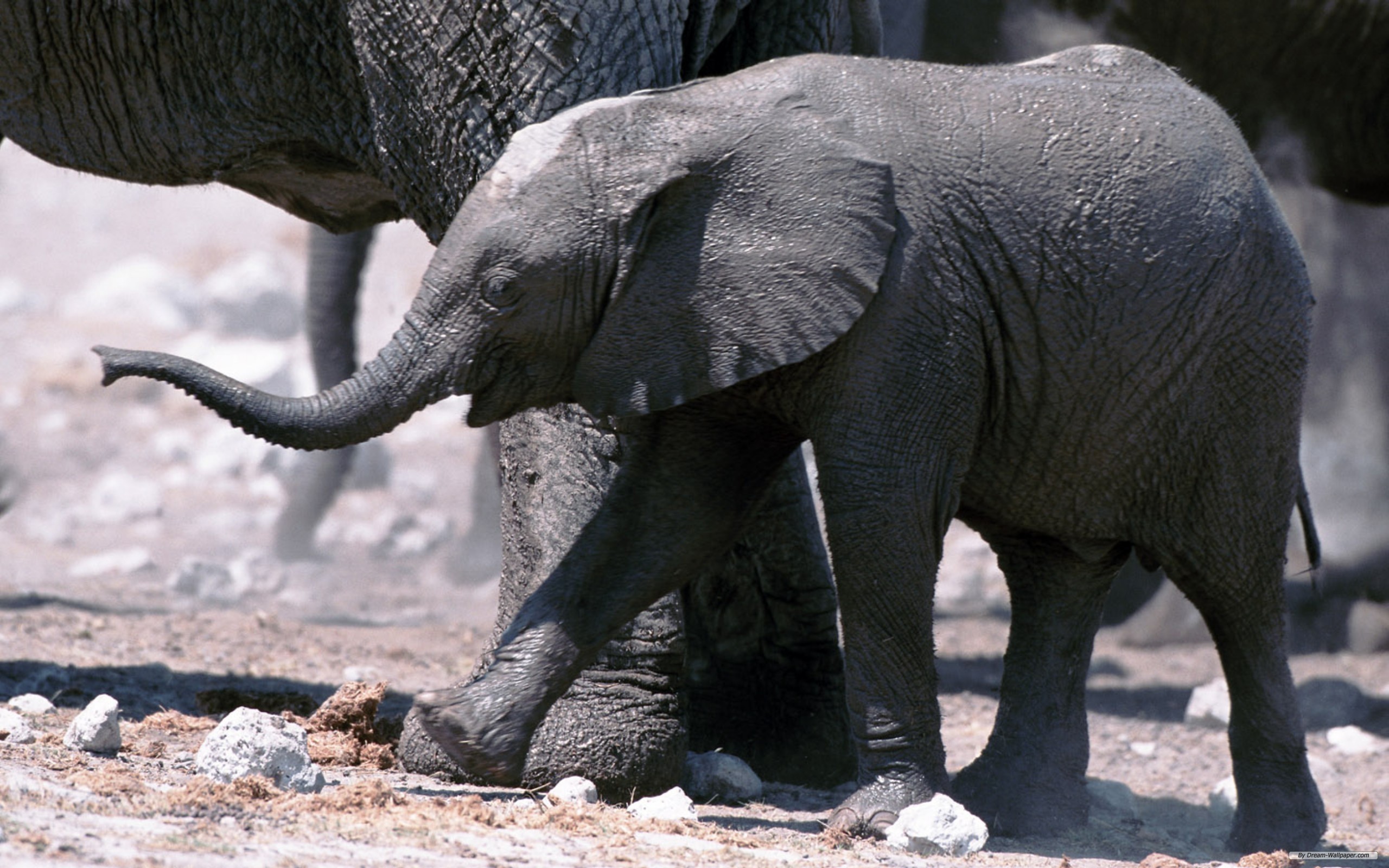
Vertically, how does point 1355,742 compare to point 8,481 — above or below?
below

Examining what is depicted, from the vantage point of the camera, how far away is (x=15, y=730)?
337 cm

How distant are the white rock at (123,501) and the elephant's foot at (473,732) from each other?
6.59m

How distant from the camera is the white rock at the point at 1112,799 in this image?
4090 millimetres

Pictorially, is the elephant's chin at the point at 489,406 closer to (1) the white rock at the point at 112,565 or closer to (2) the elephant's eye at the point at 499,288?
(2) the elephant's eye at the point at 499,288

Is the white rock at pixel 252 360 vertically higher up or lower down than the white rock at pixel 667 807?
higher up

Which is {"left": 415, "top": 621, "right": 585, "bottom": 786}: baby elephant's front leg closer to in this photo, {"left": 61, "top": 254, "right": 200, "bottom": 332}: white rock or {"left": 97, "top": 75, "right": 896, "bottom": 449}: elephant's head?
{"left": 97, "top": 75, "right": 896, "bottom": 449}: elephant's head

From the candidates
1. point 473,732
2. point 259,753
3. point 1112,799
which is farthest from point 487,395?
point 1112,799

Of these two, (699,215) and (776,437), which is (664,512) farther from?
(699,215)

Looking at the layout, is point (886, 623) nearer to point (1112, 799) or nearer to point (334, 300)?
point (1112, 799)

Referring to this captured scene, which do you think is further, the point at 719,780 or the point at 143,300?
the point at 143,300

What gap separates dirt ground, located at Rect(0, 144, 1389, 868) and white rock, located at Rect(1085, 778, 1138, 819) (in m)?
0.01

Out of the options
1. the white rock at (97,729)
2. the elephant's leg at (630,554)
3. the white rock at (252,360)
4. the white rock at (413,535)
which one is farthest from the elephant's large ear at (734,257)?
the white rock at (252,360)

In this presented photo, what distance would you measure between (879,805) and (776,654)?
2.83 feet

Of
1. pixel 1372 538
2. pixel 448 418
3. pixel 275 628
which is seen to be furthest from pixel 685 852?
pixel 448 418
